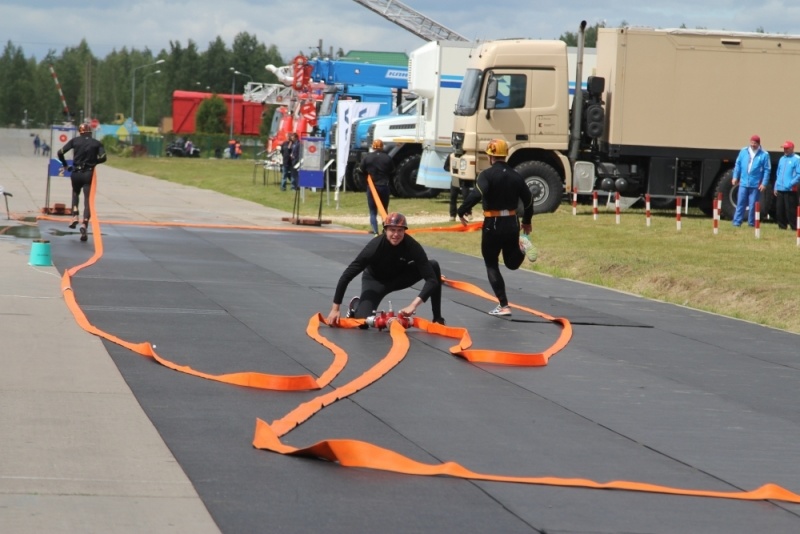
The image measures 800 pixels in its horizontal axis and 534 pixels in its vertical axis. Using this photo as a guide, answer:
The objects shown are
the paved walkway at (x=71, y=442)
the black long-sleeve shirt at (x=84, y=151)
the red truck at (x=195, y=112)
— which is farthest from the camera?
the red truck at (x=195, y=112)

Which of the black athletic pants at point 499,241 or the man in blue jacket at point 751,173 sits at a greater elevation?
the man in blue jacket at point 751,173

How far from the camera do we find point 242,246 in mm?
23016

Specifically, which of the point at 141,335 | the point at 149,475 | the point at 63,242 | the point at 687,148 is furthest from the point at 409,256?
the point at 687,148

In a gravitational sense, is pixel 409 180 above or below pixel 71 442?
above

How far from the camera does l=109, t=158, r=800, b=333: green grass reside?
56.1ft

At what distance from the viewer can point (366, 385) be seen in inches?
379

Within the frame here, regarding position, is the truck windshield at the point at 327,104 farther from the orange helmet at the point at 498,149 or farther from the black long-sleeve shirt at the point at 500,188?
the black long-sleeve shirt at the point at 500,188

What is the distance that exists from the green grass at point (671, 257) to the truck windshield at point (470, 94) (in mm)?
2783

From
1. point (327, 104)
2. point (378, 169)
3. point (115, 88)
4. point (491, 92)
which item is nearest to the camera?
point (378, 169)

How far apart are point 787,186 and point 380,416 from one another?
1888cm

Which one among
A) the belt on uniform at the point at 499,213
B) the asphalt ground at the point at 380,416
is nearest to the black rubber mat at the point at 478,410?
the asphalt ground at the point at 380,416

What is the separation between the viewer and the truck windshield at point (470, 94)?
29844mm

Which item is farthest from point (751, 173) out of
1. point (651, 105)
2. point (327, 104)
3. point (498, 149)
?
point (327, 104)

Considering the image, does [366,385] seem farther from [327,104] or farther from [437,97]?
[327,104]
